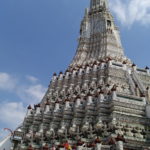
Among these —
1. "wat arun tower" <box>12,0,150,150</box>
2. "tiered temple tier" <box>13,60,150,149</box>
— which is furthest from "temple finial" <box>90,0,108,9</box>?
"tiered temple tier" <box>13,60,150,149</box>

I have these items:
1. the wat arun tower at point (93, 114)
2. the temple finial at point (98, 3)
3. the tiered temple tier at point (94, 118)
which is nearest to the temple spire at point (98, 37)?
the temple finial at point (98, 3)

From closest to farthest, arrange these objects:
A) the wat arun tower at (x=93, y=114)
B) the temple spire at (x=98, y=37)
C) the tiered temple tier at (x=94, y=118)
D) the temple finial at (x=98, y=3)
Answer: the wat arun tower at (x=93, y=114) < the tiered temple tier at (x=94, y=118) < the temple spire at (x=98, y=37) < the temple finial at (x=98, y=3)

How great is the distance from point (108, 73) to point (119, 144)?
1721 centimetres

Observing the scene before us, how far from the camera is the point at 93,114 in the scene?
2370 centimetres

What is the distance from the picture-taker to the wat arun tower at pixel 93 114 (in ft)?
66.0

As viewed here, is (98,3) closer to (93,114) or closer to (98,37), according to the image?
(98,37)

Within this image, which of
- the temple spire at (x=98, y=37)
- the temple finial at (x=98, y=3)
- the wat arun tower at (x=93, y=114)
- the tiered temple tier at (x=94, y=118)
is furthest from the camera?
the temple finial at (x=98, y=3)

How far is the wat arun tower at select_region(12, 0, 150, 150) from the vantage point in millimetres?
20130

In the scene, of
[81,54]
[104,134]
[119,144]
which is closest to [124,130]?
[104,134]

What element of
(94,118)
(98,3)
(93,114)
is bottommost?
(94,118)

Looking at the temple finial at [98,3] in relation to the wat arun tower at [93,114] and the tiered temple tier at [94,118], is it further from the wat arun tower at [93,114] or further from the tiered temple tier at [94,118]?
the tiered temple tier at [94,118]

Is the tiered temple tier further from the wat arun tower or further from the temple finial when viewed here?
the temple finial

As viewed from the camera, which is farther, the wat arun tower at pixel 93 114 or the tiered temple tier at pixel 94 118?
the tiered temple tier at pixel 94 118

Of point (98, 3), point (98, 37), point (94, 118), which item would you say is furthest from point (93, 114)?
point (98, 3)
